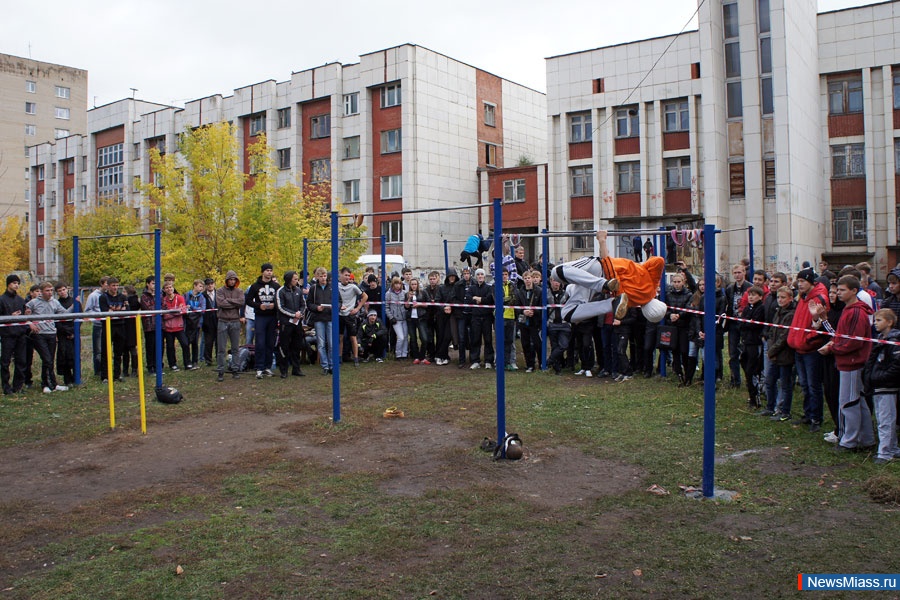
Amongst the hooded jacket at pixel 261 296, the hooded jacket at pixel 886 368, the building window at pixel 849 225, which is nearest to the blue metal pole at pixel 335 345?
the hooded jacket at pixel 261 296

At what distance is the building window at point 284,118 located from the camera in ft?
139

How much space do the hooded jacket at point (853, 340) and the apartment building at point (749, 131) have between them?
23.4m

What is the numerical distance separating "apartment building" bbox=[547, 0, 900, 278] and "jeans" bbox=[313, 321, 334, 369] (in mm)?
19175

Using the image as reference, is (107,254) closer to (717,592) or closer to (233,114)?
(233,114)

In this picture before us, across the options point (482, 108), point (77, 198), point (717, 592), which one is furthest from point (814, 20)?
point (77, 198)

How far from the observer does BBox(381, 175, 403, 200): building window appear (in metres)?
39.1

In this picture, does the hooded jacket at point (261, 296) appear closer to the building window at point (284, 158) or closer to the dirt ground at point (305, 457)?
the dirt ground at point (305, 457)

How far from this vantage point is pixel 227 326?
13992 mm

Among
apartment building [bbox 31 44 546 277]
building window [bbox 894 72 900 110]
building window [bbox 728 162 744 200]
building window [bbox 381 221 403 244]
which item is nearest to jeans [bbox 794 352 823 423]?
building window [bbox 728 162 744 200]

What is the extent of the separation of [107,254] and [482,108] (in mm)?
22438

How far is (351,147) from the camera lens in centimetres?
4059

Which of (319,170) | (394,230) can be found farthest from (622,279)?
(319,170)

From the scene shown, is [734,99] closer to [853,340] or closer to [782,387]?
[782,387]

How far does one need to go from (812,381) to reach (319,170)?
117 ft
